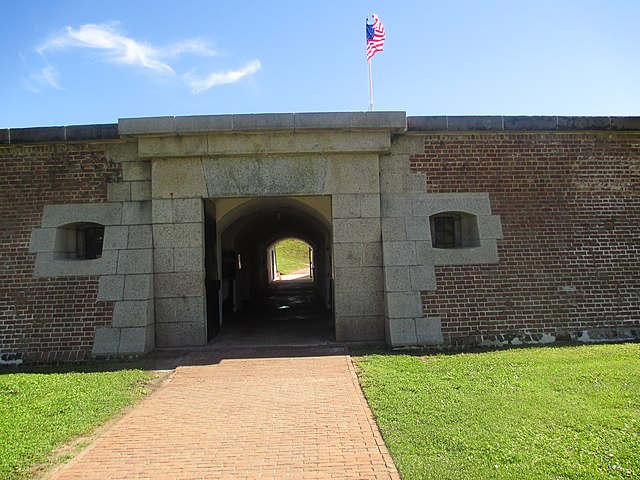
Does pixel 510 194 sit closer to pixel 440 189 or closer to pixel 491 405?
pixel 440 189

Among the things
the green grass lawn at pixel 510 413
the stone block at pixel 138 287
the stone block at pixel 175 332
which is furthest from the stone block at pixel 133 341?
the green grass lawn at pixel 510 413

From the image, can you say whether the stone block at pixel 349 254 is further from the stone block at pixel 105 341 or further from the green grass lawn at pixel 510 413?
the stone block at pixel 105 341

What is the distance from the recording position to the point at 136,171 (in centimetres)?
789

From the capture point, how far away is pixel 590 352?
22.5 ft

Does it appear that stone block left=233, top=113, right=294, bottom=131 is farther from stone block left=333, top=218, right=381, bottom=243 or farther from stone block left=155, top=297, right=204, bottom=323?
stone block left=155, top=297, right=204, bottom=323

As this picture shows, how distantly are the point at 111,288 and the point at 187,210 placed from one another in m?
1.80

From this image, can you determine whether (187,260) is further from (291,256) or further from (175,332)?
(291,256)

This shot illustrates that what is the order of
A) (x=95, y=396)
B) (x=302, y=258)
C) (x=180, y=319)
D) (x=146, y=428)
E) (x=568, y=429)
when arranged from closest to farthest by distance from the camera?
(x=568, y=429), (x=146, y=428), (x=95, y=396), (x=180, y=319), (x=302, y=258)

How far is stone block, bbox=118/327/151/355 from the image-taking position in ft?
24.2

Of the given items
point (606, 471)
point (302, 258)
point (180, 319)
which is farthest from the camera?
point (302, 258)

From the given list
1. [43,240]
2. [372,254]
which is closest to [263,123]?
[372,254]

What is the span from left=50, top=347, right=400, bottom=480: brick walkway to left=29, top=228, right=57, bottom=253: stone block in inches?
134

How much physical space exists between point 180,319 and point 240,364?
157 cm

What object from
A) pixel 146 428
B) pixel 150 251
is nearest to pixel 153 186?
pixel 150 251
